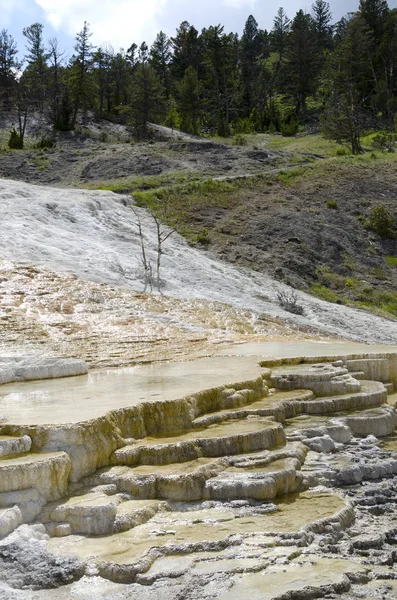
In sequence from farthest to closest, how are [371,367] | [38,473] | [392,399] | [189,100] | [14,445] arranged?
1. [189,100]
2. [371,367]
3. [392,399]
4. [14,445]
5. [38,473]

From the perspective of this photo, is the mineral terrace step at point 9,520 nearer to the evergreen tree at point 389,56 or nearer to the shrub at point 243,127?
the shrub at point 243,127

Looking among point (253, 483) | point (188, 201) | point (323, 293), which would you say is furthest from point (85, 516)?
point (188, 201)

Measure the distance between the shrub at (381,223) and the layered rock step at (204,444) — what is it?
78.2ft

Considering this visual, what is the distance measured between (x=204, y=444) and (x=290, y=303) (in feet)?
45.7

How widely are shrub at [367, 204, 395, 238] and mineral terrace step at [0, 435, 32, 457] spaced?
2590 centimetres

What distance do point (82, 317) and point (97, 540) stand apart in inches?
426

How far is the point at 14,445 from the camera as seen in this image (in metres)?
6.45

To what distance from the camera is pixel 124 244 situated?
2427cm

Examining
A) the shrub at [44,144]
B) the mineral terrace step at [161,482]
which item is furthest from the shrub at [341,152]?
the mineral terrace step at [161,482]

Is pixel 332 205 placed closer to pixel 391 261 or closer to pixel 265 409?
pixel 391 261

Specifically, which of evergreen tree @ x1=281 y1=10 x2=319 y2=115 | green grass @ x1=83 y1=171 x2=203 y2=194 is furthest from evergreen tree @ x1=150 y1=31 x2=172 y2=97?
green grass @ x1=83 y1=171 x2=203 y2=194

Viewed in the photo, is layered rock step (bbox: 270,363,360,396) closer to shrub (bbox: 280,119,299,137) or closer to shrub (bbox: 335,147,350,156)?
shrub (bbox: 335,147,350,156)

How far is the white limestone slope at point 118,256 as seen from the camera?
20141 millimetres

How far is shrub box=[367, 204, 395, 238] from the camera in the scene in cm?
3067
